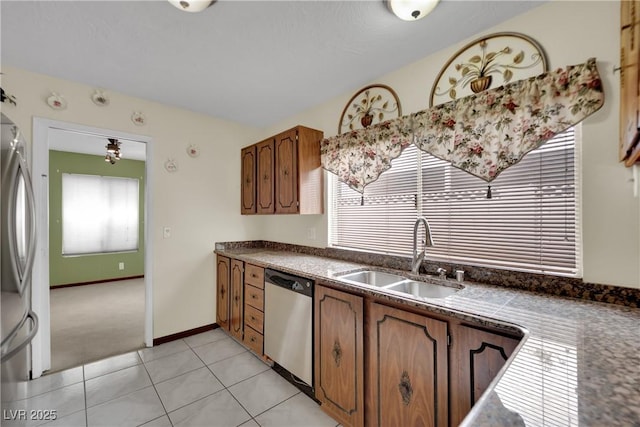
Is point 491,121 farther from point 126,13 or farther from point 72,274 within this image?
point 72,274

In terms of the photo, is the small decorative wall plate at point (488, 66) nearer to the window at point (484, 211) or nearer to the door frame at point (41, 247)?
the window at point (484, 211)

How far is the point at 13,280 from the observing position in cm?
134

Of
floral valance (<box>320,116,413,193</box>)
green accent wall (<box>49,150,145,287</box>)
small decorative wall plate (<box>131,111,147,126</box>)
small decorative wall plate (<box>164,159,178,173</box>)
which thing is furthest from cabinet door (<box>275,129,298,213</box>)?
green accent wall (<box>49,150,145,287</box>)

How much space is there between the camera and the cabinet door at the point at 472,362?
1.09m

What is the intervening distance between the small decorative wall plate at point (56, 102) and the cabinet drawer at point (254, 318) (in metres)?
2.40

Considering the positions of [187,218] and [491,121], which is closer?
[491,121]

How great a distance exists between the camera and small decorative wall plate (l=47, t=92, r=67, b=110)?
7.32ft

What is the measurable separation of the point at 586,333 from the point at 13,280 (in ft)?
8.38

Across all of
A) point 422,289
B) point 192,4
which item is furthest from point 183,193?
point 422,289

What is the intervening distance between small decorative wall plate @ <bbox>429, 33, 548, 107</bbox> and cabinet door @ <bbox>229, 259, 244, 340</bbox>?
232 centimetres

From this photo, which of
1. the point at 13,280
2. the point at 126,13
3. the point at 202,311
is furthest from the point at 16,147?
the point at 202,311

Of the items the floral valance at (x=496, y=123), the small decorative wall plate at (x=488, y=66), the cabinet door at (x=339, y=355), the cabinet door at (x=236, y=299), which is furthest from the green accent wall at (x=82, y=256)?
the small decorative wall plate at (x=488, y=66)

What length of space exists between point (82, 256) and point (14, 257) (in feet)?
14.9

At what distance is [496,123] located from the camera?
154cm
